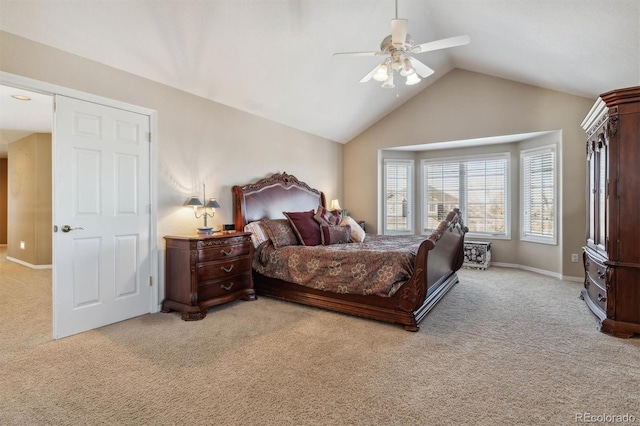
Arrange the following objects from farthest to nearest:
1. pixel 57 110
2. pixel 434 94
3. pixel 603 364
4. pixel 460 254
→ pixel 434 94 < pixel 460 254 < pixel 57 110 < pixel 603 364

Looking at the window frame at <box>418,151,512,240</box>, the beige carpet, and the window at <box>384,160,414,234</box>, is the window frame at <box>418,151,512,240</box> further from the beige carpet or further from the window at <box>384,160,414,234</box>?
the beige carpet

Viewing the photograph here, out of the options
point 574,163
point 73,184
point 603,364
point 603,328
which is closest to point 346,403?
point 603,364

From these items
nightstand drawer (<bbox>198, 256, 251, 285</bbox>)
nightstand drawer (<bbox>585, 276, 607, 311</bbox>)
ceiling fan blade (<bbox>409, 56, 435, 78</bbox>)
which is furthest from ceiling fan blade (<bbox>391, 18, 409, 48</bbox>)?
nightstand drawer (<bbox>585, 276, 607, 311</bbox>)

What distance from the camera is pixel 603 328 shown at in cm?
294

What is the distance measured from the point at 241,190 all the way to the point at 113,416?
9.98ft

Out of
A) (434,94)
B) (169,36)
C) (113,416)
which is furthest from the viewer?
(434,94)

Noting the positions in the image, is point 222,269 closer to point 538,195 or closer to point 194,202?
point 194,202

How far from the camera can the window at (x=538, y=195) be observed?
17.6 ft

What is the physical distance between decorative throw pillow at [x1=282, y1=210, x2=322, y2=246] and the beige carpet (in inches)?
39.8

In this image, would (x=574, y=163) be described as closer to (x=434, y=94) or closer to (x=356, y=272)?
(x=434, y=94)

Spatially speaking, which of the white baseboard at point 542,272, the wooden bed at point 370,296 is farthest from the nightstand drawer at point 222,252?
the white baseboard at point 542,272

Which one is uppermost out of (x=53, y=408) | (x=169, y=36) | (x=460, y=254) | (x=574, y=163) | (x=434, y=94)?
(x=434, y=94)

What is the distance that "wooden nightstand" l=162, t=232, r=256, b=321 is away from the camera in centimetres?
334

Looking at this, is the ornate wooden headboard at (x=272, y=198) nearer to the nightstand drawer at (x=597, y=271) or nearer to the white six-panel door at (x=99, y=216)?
the white six-panel door at (x=99, y=216)
